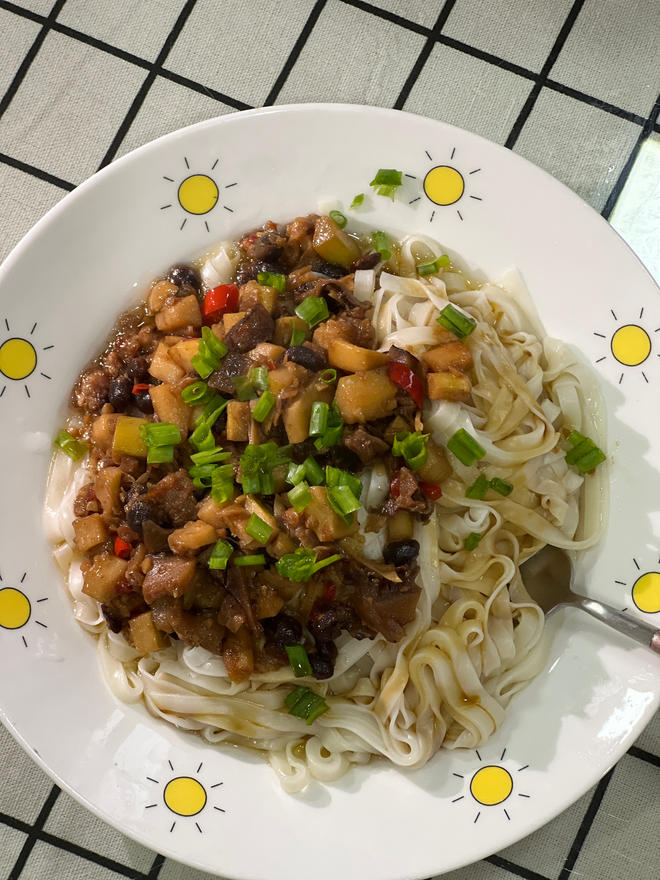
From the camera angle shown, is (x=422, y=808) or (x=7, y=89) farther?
(x=7, y=89)

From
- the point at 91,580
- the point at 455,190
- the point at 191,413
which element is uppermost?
the point at 455,190

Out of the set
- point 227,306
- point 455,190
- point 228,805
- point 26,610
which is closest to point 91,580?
point 26,610

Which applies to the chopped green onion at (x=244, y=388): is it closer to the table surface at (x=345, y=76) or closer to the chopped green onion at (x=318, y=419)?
the chopped green onion at (x=318, y=419)

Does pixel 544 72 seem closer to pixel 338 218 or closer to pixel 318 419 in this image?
pixel 338 218

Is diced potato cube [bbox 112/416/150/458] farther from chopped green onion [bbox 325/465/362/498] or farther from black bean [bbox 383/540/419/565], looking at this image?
black bean [bbox 383/540/419/565]

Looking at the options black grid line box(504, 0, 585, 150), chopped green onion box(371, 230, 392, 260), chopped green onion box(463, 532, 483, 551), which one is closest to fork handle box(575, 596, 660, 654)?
chopped green onion box(463, 532, 483, 551)

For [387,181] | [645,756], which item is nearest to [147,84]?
[387,181]

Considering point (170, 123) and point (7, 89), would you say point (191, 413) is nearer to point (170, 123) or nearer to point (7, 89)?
point (170, 123)
